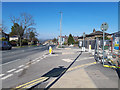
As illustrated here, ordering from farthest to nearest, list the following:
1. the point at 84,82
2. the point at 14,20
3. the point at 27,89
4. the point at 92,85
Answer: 1. the point at 14,20
2. the point at 84,82
3. the point at 92,85
4. the point at 27,89

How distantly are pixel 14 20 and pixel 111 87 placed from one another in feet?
162

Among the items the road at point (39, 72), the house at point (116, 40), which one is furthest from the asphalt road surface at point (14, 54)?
the house at point (116, 40)

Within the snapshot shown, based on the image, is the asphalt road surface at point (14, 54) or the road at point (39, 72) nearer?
the road at point (39, 72)

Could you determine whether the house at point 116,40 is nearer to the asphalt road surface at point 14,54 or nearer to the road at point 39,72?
the road at point 39,72

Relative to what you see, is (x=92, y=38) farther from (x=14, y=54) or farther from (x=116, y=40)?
(x=116, y=40)

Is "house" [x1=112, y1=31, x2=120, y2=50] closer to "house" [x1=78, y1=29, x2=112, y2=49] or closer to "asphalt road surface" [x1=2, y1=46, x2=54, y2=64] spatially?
"house" [x1=78, y1=29, x2=112, y2=49]

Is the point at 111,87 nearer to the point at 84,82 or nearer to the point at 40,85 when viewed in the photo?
the point at 84,82

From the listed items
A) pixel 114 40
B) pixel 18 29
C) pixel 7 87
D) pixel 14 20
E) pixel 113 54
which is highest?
pixel 14 20

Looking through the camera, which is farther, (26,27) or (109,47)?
(26,27)

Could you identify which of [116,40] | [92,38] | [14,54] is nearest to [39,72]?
[116,40]

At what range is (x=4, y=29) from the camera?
158 ft

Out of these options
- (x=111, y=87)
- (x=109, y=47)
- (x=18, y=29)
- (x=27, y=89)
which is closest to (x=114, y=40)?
(x=109, y=47)

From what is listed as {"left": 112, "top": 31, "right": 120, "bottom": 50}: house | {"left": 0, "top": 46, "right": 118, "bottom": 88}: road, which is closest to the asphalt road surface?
{"left": 0, "top": 46, "right": 118, "bottom": 88}: road

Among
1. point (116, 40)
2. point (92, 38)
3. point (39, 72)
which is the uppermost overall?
point (92, 38)
